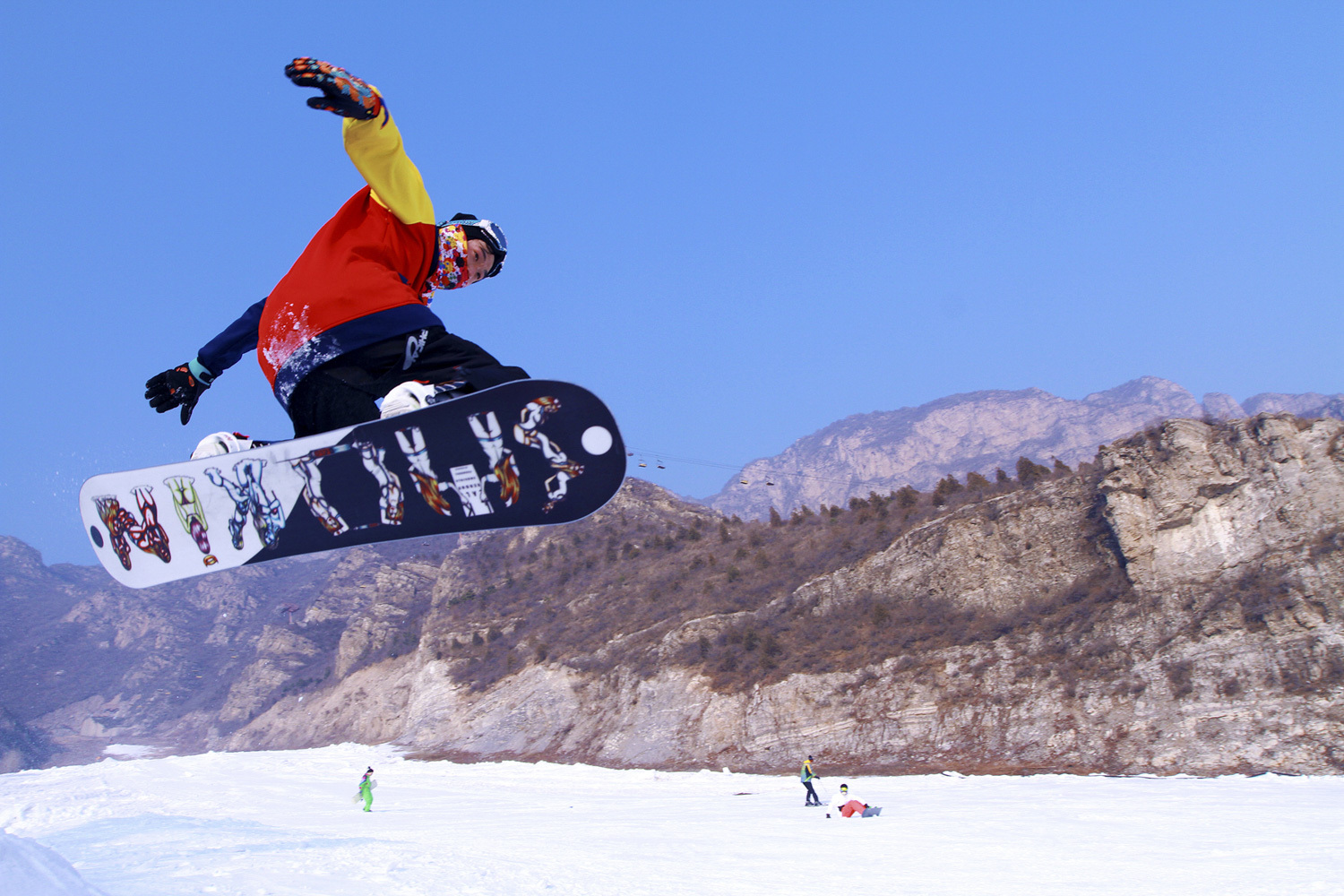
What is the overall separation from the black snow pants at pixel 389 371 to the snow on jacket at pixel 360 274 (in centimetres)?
4

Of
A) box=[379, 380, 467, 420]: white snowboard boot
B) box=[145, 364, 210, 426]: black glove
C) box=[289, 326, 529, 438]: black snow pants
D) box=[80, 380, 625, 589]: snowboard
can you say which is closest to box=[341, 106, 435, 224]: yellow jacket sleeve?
box=[289, 326, 529, 438]: black snow pants

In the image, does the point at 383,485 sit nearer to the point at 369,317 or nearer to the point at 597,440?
the point at 369,317

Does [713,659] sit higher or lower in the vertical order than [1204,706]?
higher

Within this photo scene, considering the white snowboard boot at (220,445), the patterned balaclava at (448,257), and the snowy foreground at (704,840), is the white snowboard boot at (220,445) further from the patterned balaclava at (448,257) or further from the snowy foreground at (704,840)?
the snowy foreground at (704,840)

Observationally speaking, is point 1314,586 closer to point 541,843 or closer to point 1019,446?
point 541,843

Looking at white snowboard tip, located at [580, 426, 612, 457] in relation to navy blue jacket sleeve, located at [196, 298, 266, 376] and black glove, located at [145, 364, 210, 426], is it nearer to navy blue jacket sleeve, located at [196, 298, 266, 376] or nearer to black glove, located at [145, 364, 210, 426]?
navy blue jacket sleeve, located at [196, 298, 266, 376]

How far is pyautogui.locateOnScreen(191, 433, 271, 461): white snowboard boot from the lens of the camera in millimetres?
3201

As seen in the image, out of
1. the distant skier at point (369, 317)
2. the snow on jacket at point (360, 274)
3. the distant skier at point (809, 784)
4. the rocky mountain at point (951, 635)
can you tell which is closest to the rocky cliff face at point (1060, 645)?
the rocky mountain at point (951, 635)

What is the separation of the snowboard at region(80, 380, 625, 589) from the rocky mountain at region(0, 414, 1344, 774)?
72.9 feet

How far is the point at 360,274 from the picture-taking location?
2668mm

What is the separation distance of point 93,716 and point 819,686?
87600 mm

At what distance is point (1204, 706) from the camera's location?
19828 millimetres

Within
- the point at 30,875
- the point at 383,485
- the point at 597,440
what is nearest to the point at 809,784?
the point at 30,875

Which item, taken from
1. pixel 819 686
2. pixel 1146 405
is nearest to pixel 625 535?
pixel 819 686
